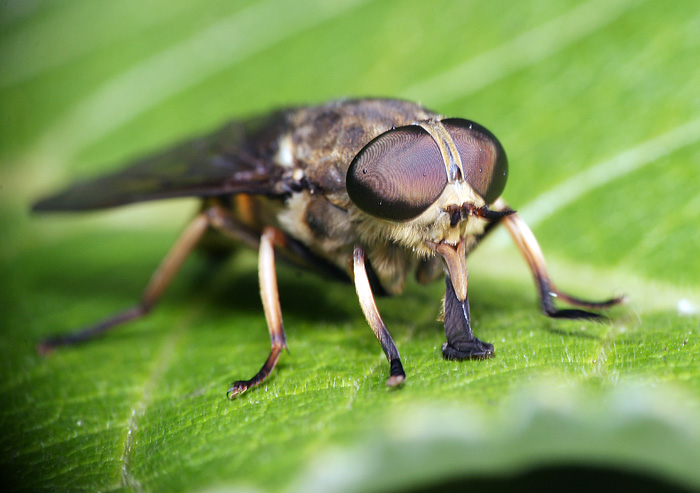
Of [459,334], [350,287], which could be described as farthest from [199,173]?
[459,334]

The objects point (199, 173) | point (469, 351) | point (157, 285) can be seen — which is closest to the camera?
point (469, 351)

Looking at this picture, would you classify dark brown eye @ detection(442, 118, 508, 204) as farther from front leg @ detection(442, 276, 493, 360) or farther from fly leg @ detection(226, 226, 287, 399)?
fly leg @ detection(226, 226, 287, 399)

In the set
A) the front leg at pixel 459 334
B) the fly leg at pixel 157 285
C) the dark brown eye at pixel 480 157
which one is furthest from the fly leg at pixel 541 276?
the fly leg at pixel 157 285

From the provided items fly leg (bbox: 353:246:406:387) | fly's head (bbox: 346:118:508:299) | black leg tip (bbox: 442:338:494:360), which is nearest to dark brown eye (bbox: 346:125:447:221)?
fly's head (bbox: 346:118:508:299)

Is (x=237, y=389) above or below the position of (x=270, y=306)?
below

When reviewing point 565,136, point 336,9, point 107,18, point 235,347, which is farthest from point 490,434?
point 107,18

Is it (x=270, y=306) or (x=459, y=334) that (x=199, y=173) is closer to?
(x=270, y=306)

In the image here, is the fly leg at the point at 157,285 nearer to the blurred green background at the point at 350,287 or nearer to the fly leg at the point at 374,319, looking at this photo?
the blurred green background at the point at 350,287
